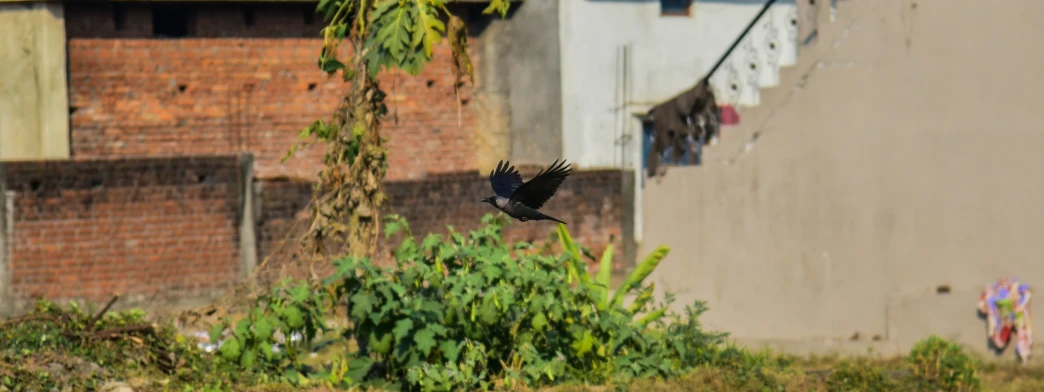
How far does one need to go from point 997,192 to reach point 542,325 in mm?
4613

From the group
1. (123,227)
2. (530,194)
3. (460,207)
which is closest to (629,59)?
Result: (460,207)

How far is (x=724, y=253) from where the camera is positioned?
542 inches

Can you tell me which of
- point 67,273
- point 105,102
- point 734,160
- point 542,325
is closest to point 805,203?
point 734,160

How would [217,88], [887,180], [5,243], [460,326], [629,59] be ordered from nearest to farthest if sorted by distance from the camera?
[460,326], [887,180], [5,243], [217,88], [629,59]

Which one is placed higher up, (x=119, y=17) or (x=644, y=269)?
(x=119, y=17)

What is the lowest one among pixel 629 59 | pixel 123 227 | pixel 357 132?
pixel 123 227

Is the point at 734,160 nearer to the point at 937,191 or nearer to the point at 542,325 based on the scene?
the point at 937,191

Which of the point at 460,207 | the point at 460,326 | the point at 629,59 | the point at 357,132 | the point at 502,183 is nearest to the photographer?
the point at 502,183

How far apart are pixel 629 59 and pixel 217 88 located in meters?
4.98

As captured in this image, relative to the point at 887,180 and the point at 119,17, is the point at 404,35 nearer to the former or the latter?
the point at 887,180

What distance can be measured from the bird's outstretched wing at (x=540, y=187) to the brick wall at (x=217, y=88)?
8.76 meters

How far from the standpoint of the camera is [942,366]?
10.7m

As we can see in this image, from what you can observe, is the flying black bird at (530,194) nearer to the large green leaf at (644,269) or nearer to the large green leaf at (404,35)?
the large green leaf at (404,35)

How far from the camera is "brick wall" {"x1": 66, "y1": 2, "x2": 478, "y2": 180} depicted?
1656 centimetres
